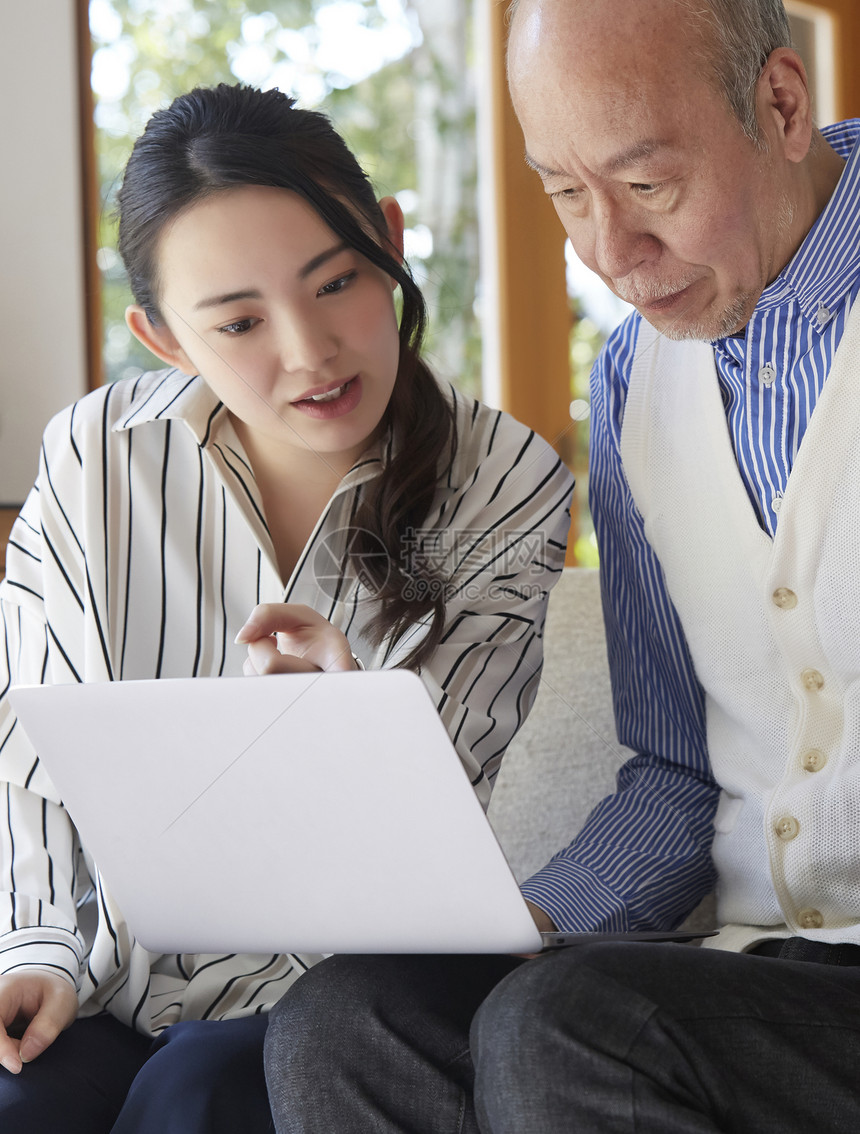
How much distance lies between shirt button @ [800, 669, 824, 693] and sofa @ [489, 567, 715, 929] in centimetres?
27

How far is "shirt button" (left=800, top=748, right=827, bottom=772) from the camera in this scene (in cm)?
67

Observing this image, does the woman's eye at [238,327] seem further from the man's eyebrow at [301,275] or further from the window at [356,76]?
the window at [356,76]

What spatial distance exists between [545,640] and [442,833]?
19.2 inches

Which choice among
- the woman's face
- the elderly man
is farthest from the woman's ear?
the elderly man

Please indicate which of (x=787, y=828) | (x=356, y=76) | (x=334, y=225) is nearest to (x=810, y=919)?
(x=787, y=828)

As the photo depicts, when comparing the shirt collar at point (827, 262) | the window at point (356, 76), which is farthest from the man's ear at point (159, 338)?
the shirt collar at point (827, 262)

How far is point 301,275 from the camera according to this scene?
672mm

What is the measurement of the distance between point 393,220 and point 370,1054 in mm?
482

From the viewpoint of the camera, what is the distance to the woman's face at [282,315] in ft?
2.20

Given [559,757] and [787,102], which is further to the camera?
[559,757]

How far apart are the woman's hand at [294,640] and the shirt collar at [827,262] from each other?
327 millimetres

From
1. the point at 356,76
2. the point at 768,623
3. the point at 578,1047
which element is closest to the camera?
the point at 578,1047

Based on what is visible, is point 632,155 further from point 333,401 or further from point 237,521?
point 237,521

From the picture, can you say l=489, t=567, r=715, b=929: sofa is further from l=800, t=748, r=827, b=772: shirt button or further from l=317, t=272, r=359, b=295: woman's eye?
l=317, t=272, r=359, b=295: woman's eye
